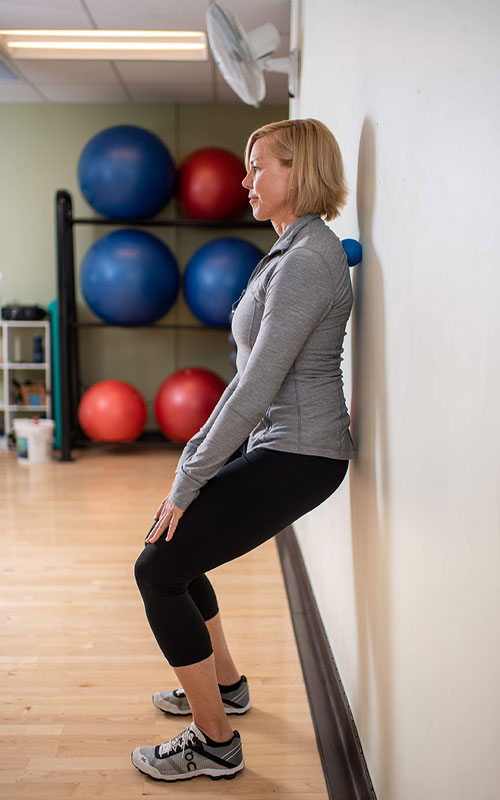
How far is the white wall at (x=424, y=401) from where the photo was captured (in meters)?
0.75

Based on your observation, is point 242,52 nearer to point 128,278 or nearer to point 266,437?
point 266,437

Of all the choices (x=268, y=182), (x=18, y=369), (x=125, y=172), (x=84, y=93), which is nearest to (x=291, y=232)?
(x=268, y=182)

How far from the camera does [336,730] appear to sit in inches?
65.9

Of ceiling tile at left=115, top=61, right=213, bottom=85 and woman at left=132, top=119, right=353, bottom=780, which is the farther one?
ceiling tile at left=115, top=61, right=213, bottom=85

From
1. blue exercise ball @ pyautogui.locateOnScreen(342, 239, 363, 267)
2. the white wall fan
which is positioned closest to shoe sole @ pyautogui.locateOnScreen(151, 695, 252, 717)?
blue exercise ball @ pyautogui.locateOnScreen(342, 239, 363, 267)

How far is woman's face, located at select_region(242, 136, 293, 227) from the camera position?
5.01 ft

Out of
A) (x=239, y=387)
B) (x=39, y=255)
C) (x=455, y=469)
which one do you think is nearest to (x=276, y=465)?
(x=239, y=387)

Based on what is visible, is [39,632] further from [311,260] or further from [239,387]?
[311,260]

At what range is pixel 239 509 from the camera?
1.42 meters

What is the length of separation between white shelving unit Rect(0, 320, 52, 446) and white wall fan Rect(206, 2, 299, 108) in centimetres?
275

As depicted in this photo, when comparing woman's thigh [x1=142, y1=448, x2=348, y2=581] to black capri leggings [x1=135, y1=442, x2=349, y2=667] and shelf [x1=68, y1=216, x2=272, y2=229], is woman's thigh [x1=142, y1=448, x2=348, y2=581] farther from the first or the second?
shelf [x1=68, y1=216, x2=272, y2=229]

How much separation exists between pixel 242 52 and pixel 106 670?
2.21 metres

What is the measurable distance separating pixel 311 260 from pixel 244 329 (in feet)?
0.74

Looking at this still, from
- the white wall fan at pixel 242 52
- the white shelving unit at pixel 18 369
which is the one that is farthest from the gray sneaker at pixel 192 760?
the white shelving unit at pixel 18 369
